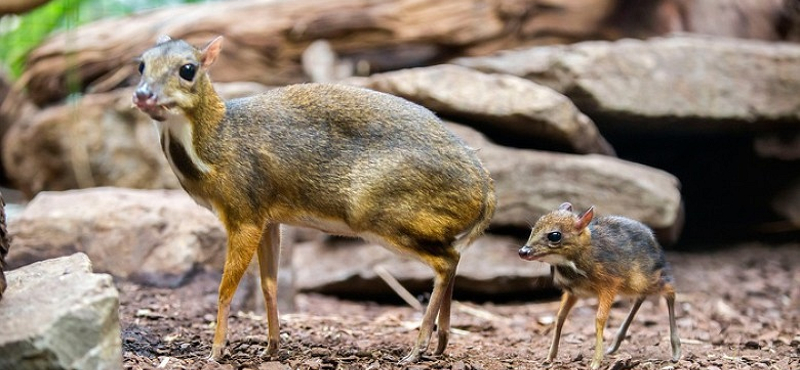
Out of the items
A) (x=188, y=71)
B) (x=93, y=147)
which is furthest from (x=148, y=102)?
(x=93, y=147)

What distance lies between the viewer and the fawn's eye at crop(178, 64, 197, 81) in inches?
175

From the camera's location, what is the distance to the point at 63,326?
3.43m

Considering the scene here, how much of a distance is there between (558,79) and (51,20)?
8.39 m

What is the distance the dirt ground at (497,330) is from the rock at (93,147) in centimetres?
273

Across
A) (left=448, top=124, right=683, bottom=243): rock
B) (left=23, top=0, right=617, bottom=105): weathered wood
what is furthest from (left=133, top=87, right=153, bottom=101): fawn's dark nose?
(left=23, top=0, right=617, bottom=105): weathered wood

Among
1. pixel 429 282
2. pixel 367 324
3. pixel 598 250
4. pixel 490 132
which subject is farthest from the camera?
pixel 490 132

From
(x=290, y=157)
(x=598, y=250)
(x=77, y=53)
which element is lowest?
(x=77, y=53)

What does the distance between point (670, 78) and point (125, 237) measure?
5299 mm

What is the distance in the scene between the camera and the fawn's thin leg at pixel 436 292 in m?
4.72

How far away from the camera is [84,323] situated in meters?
3.47

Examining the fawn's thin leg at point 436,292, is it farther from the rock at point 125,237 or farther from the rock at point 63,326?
the rock at point 125,237

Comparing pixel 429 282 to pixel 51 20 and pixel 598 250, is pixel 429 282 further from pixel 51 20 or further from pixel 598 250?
pixel 51 20

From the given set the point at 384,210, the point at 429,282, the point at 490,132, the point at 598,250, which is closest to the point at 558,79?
the point at 490,132

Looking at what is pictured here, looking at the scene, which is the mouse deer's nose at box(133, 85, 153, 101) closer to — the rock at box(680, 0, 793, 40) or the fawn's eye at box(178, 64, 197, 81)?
the fawn's eye at box(178, 64, 197, 81)
